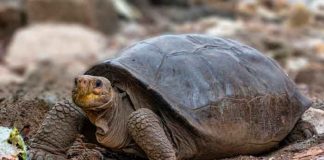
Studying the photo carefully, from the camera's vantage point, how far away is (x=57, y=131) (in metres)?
3.48

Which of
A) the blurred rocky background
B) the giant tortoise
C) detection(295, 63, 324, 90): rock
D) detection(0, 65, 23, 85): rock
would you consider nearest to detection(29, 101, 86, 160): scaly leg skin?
the giant tortoise

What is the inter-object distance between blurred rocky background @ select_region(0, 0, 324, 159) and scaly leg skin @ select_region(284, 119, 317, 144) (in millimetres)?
4771

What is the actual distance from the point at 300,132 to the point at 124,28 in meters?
13.2

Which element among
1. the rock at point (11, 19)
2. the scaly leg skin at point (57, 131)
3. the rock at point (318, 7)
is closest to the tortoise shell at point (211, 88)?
the scaly leg skin at point (57, 131)

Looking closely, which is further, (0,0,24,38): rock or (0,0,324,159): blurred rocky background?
(0,0,24,38): rock

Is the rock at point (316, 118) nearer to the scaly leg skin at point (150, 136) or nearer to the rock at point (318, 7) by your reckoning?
the scaly leg skin at point (150, 136)

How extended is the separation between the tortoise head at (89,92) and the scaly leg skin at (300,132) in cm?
127

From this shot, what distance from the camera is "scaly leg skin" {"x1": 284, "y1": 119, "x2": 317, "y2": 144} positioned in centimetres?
401

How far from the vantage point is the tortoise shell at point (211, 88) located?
3.42 m

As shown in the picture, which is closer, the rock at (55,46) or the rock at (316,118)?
the rock at (316,118)

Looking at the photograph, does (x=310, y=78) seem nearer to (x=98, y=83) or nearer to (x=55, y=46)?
(x=98, y=83)

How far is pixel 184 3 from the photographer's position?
20094mm

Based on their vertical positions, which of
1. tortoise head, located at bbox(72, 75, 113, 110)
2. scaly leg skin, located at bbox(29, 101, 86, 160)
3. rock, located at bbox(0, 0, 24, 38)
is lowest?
rock, located at bbox(0, 0, 24, 38)

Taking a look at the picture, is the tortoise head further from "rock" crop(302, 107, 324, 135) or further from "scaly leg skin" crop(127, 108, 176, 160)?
"rock" crop(302, 107, 324, 135)
